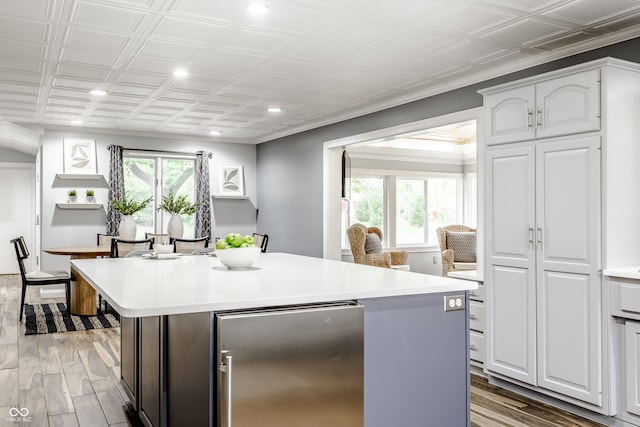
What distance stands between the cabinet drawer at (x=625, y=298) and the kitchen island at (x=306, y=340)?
113cm

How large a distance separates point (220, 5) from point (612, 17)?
7.51 ft

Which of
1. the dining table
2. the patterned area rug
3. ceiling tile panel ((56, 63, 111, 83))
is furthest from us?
the dining table

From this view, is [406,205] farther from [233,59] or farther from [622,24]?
[622,24]

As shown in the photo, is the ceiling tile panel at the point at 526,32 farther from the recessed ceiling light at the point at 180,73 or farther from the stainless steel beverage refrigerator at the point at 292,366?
the recessed ceiling light at the point at 180,73

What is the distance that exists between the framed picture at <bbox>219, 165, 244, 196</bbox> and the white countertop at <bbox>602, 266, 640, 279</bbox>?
6.31m

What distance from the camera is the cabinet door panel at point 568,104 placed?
3035mm


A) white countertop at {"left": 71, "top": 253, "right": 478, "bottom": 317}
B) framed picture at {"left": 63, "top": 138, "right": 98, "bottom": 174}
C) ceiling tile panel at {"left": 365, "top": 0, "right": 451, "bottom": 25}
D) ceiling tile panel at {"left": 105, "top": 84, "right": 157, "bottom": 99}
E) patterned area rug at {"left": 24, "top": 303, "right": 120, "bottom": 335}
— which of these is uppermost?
ceiling tile panel at {"left": 105, "top": 84, "right": 157, "bottom": 99}

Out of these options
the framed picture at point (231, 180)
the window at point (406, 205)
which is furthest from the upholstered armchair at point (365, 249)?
the framed picture at point (231, 180)

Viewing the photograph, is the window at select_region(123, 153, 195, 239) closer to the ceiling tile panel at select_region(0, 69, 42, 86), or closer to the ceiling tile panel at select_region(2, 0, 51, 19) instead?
the ceiling tile panel at select_region(0, 69, 42, 86)

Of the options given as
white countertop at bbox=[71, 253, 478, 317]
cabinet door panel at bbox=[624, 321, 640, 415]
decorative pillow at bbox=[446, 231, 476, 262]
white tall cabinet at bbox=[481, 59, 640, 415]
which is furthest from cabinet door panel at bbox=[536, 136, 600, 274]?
decorative pillow at bbox=[446, 231, 476, 262]

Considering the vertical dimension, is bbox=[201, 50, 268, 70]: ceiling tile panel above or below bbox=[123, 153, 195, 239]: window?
above

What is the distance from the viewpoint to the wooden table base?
5895 millimetres

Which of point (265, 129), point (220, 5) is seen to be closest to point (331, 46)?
point (220, 5)

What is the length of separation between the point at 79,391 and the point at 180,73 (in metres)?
2.58
